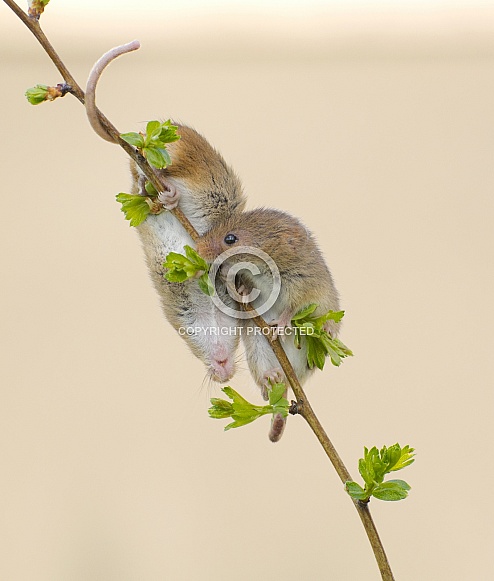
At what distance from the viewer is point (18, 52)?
2367mm

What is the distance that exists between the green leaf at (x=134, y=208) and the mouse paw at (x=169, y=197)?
23mm

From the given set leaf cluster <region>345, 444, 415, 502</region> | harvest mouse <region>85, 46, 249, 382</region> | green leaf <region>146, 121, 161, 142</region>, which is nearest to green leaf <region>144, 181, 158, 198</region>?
harvest mouse <region>85, 46, 249, 382</region>

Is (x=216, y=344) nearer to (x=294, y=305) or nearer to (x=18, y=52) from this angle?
(x=294, y=305)

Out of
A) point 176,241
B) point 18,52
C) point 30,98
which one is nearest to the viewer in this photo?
point 30,98

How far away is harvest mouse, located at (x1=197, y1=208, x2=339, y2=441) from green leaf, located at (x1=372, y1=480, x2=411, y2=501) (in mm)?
195

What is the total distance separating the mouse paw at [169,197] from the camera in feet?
2.47

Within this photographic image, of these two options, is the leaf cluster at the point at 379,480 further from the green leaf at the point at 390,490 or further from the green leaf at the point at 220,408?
the green leaf at the point at 220,408

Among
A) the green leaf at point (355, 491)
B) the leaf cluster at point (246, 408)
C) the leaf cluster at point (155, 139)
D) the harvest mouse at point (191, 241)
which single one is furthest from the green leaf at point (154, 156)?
the green leaf at point (355, 491)

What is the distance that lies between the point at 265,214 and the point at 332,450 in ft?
1.00

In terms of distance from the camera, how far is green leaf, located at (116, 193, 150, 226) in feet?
2.33

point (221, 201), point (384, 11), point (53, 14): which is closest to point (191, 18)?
point (53, 14)

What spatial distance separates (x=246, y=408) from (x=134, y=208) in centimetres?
22

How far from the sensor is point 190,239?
807 mm

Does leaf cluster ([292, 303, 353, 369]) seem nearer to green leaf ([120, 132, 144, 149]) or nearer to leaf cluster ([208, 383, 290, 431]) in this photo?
leaf cluster ([208, 383, 290, 431])
